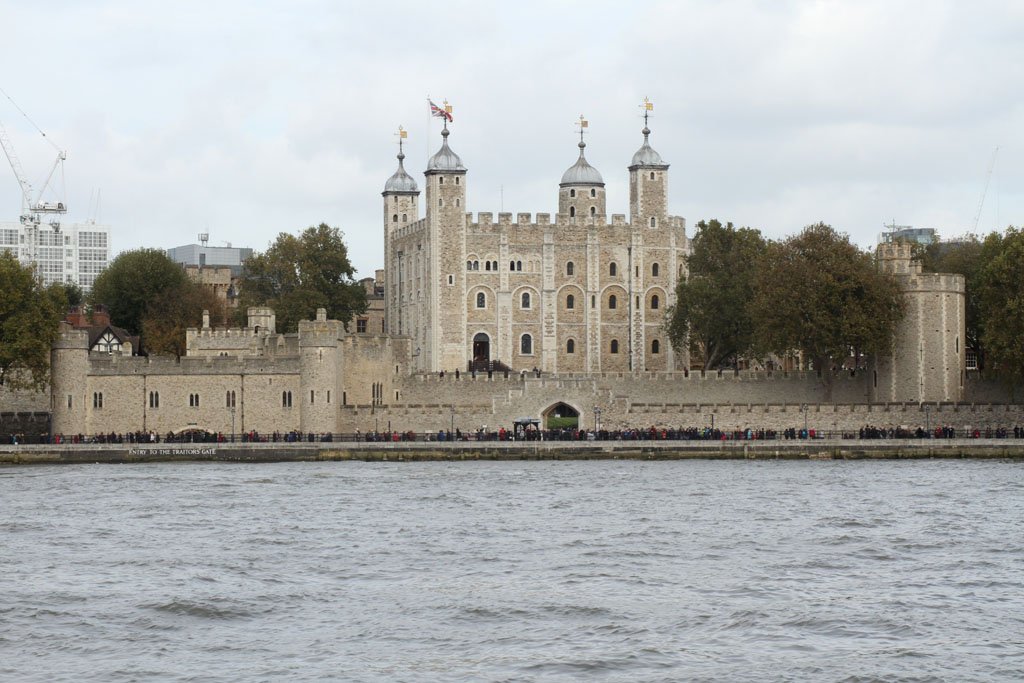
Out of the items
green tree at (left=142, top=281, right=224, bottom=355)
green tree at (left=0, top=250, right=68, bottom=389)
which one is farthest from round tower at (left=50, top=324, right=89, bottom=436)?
green tree at (left=142, top=281, right=224, bottom=355)

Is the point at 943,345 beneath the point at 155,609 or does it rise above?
above

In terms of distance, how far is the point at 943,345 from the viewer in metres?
77.6

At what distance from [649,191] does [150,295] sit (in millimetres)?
26661

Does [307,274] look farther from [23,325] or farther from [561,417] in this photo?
[23,325]

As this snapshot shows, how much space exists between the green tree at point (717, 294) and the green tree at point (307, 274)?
1768 cm

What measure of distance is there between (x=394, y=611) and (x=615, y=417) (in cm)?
4382

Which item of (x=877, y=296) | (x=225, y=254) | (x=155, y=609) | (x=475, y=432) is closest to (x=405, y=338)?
(x=475, y=432)

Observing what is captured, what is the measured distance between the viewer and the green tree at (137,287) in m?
102

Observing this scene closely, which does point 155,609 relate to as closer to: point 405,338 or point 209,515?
point 209,515

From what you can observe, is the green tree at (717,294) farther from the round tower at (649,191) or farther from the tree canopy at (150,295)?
the tree canopy at (150,295)

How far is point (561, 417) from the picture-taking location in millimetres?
81875

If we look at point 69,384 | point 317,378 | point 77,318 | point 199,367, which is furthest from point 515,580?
point 77,318

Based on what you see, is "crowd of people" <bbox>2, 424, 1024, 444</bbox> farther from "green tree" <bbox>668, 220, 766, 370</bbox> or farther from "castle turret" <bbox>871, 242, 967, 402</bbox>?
"green tree" <bbox>668, 220, 766, 370</bbox>

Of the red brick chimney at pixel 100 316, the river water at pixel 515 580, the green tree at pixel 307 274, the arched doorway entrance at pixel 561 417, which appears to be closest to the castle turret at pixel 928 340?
the arched doorway entrance at pixel 561 417
